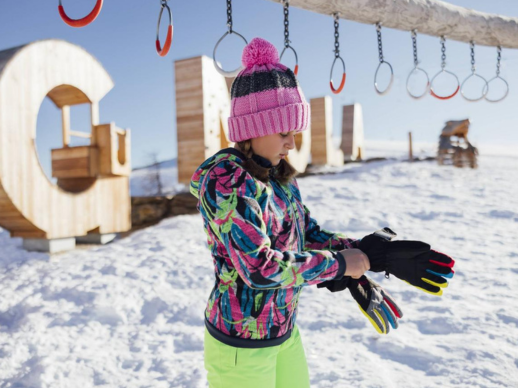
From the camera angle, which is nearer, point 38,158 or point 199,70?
point 38,158

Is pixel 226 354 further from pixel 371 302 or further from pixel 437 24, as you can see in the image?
pixel 437 24

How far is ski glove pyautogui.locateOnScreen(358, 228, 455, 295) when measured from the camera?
5.02 feet

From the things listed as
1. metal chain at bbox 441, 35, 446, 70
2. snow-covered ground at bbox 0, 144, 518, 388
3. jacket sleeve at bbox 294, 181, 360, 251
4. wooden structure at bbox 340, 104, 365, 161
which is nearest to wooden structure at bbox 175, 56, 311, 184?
snow-covered ground at bbox 0, 144, 518, 388

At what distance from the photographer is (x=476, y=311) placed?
3.96 metres

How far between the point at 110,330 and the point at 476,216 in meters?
6.81

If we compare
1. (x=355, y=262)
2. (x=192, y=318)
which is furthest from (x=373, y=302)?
(x=192, y=318)

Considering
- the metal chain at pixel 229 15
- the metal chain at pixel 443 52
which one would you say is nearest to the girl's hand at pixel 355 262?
the metal chain at pixel 229 15

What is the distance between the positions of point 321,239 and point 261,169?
486 mm

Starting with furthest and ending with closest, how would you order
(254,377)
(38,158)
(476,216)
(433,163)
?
(433,163) → (476,216) → (38,158) → (254,377)

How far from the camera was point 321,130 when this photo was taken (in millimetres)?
13102

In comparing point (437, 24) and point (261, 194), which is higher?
point (437, 24)

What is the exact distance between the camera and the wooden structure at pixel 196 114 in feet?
30.6

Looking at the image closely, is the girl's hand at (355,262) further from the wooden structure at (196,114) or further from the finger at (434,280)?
the wooden structure at (196,114)

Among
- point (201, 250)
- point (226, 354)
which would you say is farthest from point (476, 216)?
point (226, 354)
